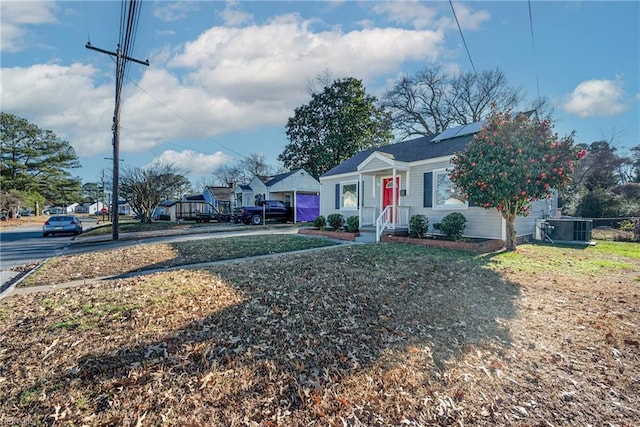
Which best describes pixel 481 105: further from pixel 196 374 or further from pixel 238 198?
pixel 196 374

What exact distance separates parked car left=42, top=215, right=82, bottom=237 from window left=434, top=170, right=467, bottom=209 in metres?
21.7

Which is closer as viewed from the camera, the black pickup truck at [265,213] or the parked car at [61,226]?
the parked car at [61,226]

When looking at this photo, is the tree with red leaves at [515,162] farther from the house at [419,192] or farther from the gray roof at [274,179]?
the gray roof at [274,179]

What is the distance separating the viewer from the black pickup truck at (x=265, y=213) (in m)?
23.0

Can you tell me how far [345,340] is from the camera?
357 cm

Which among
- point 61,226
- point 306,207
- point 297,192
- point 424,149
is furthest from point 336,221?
point 61,226

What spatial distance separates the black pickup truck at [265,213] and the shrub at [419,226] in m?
13.3

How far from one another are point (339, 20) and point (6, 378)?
10133mm

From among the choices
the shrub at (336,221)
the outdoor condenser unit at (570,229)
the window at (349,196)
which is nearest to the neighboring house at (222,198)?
the window at (349,196)

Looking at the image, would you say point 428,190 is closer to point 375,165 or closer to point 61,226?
point 375,165

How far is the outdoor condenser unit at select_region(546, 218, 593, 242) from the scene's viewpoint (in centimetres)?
1130

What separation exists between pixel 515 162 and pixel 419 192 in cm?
407

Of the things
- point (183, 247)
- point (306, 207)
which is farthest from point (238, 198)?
point (183, 247)

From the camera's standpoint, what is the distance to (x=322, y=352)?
3316mm
